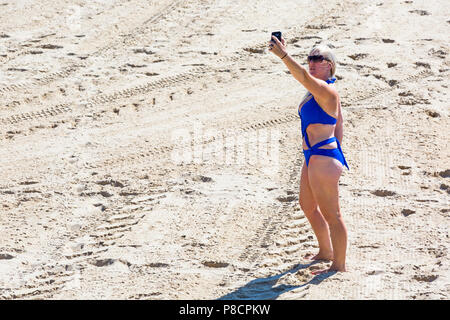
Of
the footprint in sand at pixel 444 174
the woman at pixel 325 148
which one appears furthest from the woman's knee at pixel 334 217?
the footprint in sand at pixel 444 174

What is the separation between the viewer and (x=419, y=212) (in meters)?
7.77

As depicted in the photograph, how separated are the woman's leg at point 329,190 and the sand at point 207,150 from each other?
350 mm

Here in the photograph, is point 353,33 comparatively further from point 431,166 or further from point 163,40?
point 431,166

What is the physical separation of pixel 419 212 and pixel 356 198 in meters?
0.69


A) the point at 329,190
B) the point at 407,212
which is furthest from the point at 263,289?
the point at 407,212

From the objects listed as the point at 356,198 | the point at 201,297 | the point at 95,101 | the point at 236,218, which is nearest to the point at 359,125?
the point at 356,198

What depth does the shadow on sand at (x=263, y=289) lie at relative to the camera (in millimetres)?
6285

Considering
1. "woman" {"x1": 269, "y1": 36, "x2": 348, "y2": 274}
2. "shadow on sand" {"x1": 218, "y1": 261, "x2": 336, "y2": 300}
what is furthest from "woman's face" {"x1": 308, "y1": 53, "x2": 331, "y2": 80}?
"shadow on sand" {"x1": 218, "y1": 261, "x2": 336, "y2": 300}

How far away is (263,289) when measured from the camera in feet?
21.0

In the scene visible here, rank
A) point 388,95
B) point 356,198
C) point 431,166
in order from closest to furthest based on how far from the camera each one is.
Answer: point 356,198 < point 431,166 < point 388,95

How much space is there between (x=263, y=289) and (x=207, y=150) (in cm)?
317

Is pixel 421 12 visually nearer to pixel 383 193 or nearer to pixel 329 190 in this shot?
pixel 383 193

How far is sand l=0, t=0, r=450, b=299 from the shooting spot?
682cm

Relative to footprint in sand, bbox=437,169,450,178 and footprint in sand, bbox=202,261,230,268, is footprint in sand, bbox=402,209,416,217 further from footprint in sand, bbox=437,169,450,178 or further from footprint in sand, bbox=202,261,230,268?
footprint in sand, bbox=202,261,230,268
